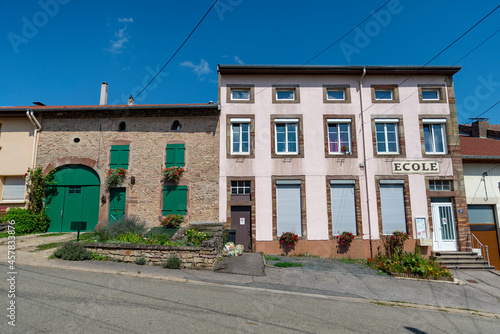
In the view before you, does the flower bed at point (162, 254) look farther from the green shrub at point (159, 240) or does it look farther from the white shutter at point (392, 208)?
the white shutter at point (392, 208)

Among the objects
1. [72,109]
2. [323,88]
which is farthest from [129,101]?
[323,88]

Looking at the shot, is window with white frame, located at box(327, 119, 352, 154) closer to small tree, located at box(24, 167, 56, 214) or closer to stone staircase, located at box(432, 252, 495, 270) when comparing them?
stone staircase, located at box(432, 252, 495, 270)

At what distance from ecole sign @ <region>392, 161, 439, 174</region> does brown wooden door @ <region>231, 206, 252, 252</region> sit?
256 inches

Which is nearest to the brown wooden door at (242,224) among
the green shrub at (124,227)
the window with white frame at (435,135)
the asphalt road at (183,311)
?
the green shrub at (124,227)

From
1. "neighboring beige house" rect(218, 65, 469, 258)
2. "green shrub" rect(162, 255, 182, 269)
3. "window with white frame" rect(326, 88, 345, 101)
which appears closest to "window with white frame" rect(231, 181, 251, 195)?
"neighboring beige house" rect(218, 65, 469, 258)

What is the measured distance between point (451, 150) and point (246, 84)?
30.6 feet

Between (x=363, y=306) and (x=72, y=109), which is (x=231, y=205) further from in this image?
(x=72, y=109)

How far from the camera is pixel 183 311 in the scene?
523cm

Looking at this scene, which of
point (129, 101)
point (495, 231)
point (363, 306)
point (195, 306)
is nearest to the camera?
point (195, 306)

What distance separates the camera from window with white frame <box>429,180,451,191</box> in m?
12.9

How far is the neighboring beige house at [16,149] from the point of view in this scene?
42.0 ft

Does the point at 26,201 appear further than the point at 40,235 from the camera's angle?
Yes

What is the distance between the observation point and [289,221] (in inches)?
490

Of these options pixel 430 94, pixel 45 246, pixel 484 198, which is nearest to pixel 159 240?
pixel 45 246
